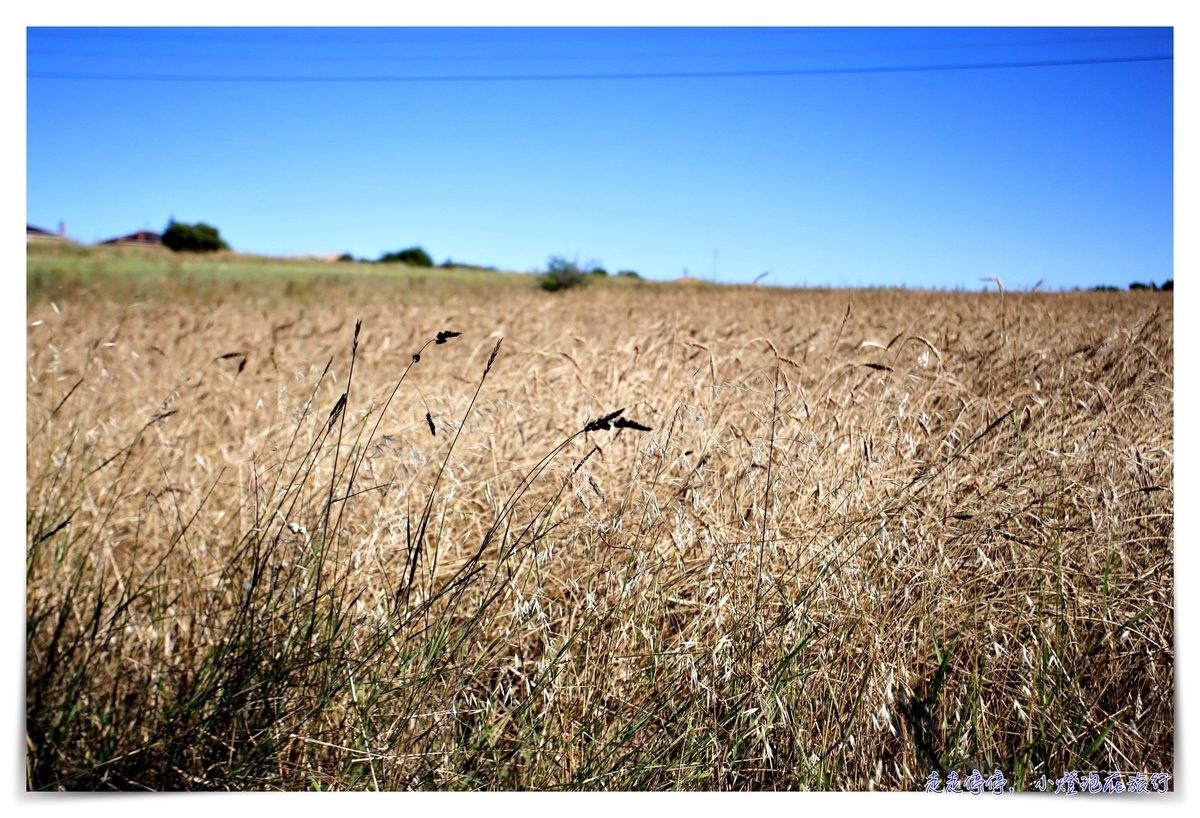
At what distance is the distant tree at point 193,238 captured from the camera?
535cm

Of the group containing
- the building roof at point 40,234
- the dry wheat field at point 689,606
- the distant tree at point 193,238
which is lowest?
the dry wheat field at point 689,606

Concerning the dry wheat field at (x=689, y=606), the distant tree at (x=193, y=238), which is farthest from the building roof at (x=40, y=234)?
the distant tree at (x=193, y=238)

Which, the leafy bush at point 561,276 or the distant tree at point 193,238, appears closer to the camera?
the distant tree at point 193,238

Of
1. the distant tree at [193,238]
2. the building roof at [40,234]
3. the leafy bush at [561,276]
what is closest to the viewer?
the building roof at [40,234]

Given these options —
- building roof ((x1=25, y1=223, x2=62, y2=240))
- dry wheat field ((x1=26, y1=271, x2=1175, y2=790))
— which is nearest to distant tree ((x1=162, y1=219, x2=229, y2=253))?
building roof ((x1=25, y1=223, x2=62, y2=240))

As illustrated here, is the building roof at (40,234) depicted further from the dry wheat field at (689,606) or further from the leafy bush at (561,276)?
the leafy bush at (561,276)

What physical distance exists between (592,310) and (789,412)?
2881mm

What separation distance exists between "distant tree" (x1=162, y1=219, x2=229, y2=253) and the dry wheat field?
4115mm

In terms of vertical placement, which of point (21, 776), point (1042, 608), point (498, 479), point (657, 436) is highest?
point (657, 436)

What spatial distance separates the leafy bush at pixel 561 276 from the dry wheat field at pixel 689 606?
6182 mm

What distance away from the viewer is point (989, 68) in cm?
180

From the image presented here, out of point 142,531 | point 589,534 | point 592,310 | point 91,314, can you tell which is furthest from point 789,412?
point 91,314

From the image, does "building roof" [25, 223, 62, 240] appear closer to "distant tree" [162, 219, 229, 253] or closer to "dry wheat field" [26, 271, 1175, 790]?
"dry wheat field" [26, 271, 1175, 790]
